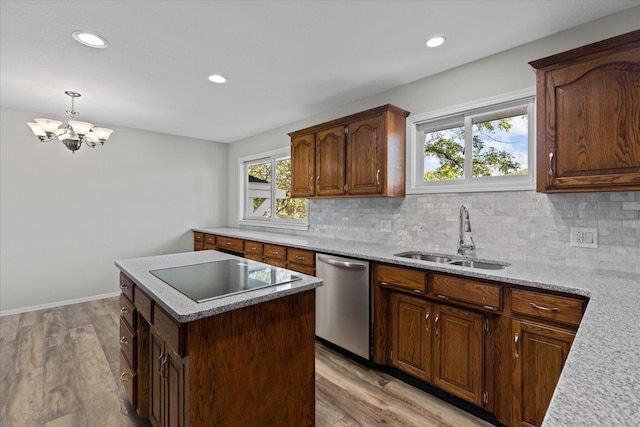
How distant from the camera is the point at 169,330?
4.36 ft

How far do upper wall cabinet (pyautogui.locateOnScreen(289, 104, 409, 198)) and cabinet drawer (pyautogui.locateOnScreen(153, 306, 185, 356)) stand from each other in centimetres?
195

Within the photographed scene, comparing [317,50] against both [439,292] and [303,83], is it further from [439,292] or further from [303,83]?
[439,292]

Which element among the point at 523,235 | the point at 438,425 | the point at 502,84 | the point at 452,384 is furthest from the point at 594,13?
the point at 438,425

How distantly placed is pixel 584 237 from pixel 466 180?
2.87ft

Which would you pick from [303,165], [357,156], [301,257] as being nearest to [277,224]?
[303,165]

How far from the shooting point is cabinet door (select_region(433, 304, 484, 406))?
1928 mm

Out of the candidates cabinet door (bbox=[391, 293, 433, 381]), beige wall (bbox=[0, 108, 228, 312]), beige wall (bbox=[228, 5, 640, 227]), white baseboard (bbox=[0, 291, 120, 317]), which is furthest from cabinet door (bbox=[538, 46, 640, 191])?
white baseboard (bbox=[0, 291, 120, 317])

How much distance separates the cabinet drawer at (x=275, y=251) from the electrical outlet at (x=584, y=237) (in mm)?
2374

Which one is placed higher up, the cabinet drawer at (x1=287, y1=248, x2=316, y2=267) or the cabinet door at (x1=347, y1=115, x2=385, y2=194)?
the cabinet door at (x1=347, y1=115, x2=385, y2=194)

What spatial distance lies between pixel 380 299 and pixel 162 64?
2579 millimetres

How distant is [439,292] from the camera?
2.06m

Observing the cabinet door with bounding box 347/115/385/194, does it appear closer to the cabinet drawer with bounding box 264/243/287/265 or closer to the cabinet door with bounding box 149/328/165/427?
the cabinet drawer with bounding box 264/243/287/265

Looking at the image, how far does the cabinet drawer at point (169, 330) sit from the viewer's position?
1.24 m

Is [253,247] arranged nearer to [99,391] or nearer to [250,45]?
[99,391]
